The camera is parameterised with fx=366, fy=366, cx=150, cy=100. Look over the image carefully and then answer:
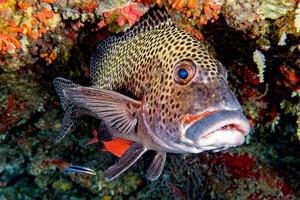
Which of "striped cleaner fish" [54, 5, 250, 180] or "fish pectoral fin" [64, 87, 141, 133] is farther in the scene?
"fish pectoral fin" [64, 87, 141, 133]

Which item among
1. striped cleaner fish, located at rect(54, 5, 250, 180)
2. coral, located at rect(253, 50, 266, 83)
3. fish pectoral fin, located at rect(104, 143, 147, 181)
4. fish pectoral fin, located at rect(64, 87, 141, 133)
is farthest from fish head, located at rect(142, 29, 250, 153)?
coral, located at rect(253, 50, 266, 83)

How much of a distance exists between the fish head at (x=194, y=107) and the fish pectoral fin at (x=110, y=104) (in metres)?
0.21

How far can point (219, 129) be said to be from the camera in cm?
242

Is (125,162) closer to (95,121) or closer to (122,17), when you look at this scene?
(122,17)

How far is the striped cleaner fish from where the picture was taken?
2492 millimetres

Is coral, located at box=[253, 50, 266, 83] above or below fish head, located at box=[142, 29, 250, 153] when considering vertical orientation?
below

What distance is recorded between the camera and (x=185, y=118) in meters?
2.63

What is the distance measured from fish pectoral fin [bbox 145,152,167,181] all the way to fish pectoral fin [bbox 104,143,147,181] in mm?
235

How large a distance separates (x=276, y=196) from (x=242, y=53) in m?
2.88

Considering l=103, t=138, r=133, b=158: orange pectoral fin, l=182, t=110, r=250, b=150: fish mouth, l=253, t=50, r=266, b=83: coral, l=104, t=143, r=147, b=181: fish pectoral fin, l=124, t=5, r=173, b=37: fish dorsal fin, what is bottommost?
l=103, t=138, r=133, b=158: orange pectoral fin

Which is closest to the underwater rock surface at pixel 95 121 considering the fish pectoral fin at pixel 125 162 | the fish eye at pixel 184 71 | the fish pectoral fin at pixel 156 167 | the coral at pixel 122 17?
the coral at pixel 122 17

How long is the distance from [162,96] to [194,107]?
0.38 metres

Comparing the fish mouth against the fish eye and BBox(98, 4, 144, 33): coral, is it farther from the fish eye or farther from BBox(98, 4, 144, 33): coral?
BBox(98, 4, 144, 33): coral

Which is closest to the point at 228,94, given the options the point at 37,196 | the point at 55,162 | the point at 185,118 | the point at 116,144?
the point at 185,118
